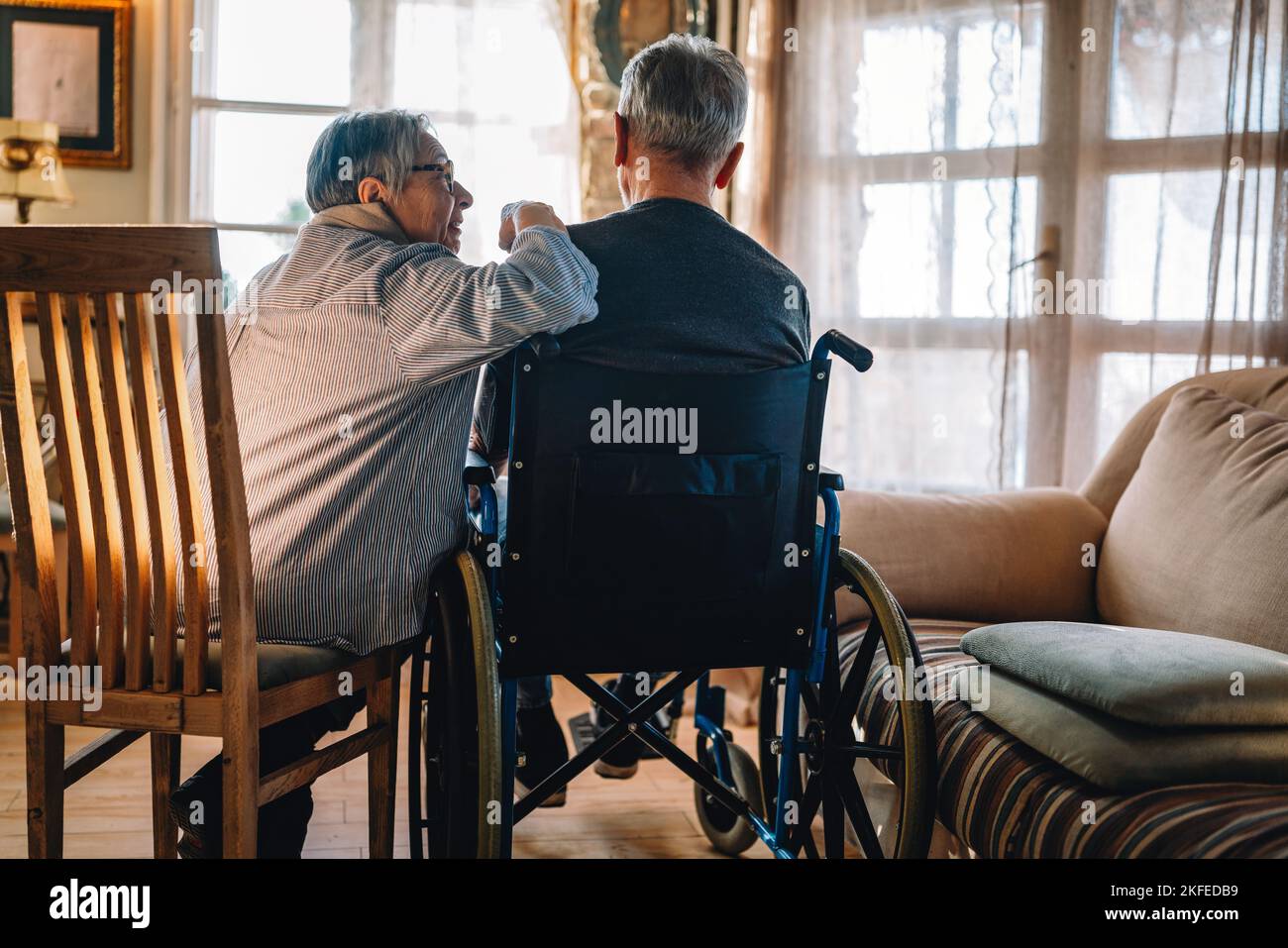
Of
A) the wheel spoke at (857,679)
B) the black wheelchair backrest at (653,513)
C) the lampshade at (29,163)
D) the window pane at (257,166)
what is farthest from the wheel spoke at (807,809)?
the lampshade at (29,163)

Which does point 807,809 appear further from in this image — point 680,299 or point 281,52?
point 281,52

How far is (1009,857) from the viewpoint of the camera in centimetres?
130

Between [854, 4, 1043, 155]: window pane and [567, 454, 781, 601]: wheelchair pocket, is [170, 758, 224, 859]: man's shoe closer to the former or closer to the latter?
[567, 454, 781, 601]: wheelchair pocket

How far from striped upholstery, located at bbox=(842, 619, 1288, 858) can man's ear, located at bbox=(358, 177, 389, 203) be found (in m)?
1.04

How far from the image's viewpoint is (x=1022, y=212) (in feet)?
9.54

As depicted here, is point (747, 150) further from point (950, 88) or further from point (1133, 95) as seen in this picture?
point (1133, 95)

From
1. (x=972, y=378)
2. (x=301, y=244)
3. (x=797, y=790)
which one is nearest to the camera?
(x=301, y=244)

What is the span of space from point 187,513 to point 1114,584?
5.04 feet

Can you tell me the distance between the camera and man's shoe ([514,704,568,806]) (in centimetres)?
184

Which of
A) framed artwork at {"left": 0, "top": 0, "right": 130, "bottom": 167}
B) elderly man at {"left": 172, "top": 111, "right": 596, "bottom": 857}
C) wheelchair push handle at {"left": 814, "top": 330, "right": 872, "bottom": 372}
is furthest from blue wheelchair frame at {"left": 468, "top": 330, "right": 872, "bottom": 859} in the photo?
framed artwork at {"left": 0, "top": 0, "right": 130, "bottom": 167}

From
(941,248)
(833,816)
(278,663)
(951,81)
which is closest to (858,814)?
(833,816)

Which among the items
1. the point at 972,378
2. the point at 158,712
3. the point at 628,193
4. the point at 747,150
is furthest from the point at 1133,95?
the point at 158,712

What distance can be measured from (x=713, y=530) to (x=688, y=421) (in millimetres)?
145
